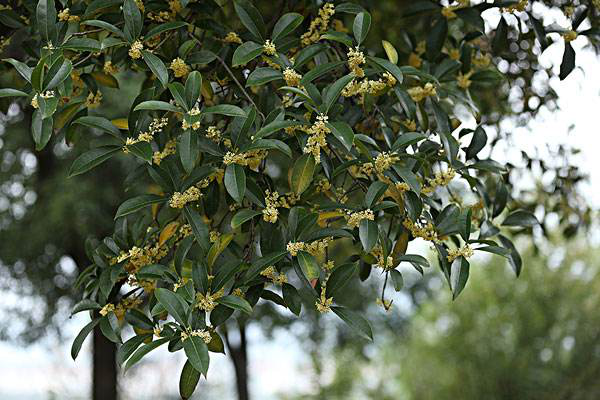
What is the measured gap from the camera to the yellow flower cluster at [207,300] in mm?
774

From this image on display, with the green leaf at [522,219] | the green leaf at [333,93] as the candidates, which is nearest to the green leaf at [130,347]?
the green leaf at [333,93]

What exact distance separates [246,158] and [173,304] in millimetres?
193

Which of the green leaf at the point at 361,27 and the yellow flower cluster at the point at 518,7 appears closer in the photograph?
the green leaf at the point at 361,27

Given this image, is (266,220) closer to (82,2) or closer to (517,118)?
(82,2)

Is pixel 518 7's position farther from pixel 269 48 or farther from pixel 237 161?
pixel 237 161

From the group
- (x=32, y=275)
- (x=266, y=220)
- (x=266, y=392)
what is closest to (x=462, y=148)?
(x=266, y=220)

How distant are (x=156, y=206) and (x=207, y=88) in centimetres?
19

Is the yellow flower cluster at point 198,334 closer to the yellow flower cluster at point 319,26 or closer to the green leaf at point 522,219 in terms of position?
the yellow flower cluster at point 319,26

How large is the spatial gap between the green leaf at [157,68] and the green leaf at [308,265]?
0.23 metres

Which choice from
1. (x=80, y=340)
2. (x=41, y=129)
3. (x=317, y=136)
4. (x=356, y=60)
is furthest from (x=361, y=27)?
(x=80, y=340)

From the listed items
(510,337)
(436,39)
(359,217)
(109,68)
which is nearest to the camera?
(359,217)

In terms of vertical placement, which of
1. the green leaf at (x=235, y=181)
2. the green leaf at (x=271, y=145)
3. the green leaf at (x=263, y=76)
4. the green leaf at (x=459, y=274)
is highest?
the green leaf at (x=263, y=76)

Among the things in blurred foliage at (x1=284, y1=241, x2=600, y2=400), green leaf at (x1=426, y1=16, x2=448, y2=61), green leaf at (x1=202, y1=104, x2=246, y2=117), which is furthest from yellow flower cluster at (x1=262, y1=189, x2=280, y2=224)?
blurred foliage at (x1=284, y1=241, x2=600, y2=400)

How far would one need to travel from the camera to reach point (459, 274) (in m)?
0.87
